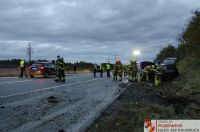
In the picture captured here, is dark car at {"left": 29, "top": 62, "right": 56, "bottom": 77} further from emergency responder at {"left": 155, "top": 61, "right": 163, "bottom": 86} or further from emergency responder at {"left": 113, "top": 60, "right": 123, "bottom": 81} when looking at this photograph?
emergency responder at {"left": 155, "top": 61, "right": 163, "bottom": 86}

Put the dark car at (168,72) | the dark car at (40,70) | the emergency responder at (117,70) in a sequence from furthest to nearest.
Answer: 1. the dark car at (40,70)
2. the emergency responder at (117,70)
3. the dark car at (168,72)

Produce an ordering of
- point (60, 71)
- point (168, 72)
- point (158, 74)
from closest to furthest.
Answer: point (60, 71), point (158, 74), point (168, 72)

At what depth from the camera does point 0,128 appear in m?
8.43

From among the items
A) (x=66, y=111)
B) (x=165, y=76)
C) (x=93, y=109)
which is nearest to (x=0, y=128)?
(x=66, y=111)

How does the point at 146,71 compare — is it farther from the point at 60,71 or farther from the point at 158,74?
the point at 60,71

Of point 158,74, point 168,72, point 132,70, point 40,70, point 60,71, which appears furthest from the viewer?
point 40,70

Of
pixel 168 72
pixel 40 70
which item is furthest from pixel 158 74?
pixel 40 70

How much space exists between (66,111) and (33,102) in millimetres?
2480

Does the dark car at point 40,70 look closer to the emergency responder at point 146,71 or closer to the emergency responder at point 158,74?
the emergency responder at point 146,71

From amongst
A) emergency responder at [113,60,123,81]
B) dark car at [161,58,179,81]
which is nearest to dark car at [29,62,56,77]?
emergency responder at [113,60,123,81]

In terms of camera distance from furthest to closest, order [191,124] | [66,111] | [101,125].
Answer: [66,111] → [101,125] → [191,124]

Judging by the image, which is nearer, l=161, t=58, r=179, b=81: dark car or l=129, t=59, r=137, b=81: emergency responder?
l=161, t=58, r=179, b=81: dark car

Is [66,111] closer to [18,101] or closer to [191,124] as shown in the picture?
[18,101]

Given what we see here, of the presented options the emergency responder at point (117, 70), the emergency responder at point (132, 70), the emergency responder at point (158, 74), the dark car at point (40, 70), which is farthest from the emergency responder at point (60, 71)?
the dark car at point (40, 70)
